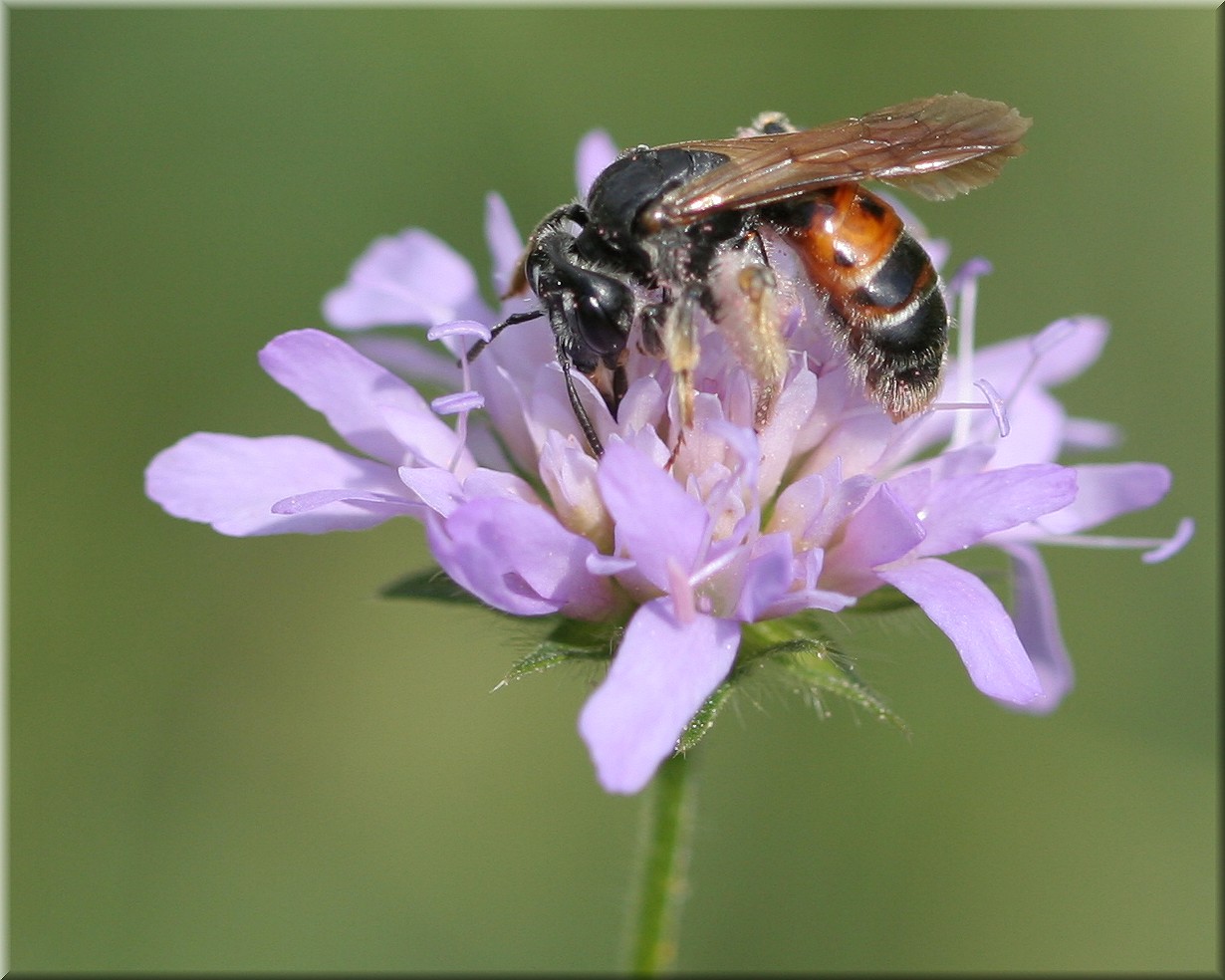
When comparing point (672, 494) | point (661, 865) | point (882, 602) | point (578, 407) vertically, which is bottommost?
point (661, 865)

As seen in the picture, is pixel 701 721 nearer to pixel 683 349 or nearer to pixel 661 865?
pixel 683 349

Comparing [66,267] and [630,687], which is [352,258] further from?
[630,687]

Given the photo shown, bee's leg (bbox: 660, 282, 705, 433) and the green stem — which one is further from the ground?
bee's leg (bbox: 660, 282, 705, 433)

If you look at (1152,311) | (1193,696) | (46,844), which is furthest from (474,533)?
(1152,311)

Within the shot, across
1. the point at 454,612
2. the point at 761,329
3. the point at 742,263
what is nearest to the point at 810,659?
the point at 761,329

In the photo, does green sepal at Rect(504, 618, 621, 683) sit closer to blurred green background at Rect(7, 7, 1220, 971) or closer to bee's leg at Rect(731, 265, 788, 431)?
bee's leg at Rect(731, 265, 788, 431)

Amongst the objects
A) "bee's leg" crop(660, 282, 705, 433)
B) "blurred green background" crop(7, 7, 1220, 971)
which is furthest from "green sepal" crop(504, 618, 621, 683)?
"blurred green background" crop(7, 7, 1220, 971)

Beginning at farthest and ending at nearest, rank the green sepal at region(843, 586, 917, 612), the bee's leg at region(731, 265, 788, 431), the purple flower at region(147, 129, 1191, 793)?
the green sepal at region(843, 586, 917, 612), the bee's leg at region(731, 265, 788, 431), the purple flower at region(147, 129, 1191, 793)
